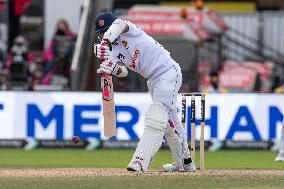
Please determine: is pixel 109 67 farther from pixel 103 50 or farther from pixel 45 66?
pixel 45 66

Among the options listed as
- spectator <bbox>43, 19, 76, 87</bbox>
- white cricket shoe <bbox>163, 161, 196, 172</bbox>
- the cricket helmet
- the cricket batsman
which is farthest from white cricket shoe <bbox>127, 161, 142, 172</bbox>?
spectator <bbox>43, 19, 76, 87</bbox>

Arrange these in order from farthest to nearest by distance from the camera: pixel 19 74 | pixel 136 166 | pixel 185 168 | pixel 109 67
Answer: pixel 19 74, pixel 185 168, pixel 136 166, pixel 109 67

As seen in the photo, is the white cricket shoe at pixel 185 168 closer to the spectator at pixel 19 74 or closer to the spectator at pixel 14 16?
the spectator at pixel 19 74

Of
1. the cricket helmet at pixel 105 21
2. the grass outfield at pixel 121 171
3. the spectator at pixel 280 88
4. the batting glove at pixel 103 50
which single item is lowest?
the grass outfield at pixel 121 171

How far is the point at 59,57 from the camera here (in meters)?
26.3

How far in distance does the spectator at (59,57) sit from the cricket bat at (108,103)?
9874 millimetres

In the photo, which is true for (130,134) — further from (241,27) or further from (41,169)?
(241,27)

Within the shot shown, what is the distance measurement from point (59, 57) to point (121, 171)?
33.5 feet

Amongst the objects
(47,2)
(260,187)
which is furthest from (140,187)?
(47,2)

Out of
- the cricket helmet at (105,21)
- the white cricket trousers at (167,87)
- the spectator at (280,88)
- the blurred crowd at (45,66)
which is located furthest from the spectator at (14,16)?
the white cricket trousers at (167,87)

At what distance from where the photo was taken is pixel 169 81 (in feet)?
51.0

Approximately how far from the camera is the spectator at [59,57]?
26.1 m

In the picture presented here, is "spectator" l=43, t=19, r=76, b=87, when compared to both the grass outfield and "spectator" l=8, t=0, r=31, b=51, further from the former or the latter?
the grass outfield

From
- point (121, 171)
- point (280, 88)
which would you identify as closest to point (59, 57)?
point (280, 88)
